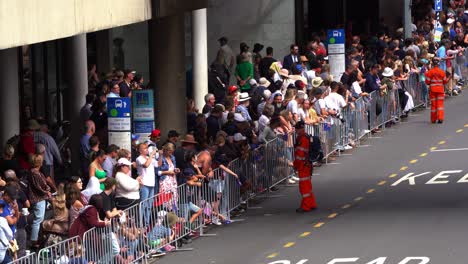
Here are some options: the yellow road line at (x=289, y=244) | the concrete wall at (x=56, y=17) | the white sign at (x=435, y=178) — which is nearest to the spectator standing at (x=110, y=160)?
the concrete wall at (x=56, y=17)

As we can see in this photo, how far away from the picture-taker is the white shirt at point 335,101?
3412 cm

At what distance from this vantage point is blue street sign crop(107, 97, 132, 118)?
85.6 feet

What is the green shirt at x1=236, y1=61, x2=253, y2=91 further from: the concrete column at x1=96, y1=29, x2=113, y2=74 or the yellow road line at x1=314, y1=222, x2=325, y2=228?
the yellow road line at x1=314, y1=222, x2=325, y2=228

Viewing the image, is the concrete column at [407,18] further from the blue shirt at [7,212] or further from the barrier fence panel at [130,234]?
the blue shirt at [7,212]

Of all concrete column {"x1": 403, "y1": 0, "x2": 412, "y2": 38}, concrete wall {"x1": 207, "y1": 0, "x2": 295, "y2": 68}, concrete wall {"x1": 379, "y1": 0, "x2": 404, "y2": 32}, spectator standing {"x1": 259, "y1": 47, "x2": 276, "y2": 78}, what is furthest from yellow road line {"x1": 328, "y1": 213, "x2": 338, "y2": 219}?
concrete wall {"x1": 379, "y1": 0, "x2": 404, "y2": 32}

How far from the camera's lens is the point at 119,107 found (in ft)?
85.8

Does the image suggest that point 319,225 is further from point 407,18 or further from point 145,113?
point 407,18

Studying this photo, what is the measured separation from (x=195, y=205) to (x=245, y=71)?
13.1m

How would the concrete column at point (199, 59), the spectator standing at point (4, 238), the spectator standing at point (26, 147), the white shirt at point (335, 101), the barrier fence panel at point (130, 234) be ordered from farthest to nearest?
the concrete column at point (199, 59), the white shirt at point (335, 101), the spectator standing at point (26, 147), the barrier fence panel at point (130, 234), the spectator standing at point (4, 238)

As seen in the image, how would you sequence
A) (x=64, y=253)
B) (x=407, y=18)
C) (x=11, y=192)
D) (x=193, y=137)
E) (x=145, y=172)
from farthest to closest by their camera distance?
(x=407, y=18), (x=193, y=137), (x=145, y=172), (x=11, y=192), (x=64, y=253)

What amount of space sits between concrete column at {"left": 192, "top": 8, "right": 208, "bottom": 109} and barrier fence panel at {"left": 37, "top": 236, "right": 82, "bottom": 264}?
1616cm

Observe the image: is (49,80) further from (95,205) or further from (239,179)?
(95,205)

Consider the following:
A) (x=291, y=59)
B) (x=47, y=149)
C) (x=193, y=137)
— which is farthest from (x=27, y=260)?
(x=291, y=59)

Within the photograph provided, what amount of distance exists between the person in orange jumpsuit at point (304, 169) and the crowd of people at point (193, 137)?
0.28 metres
